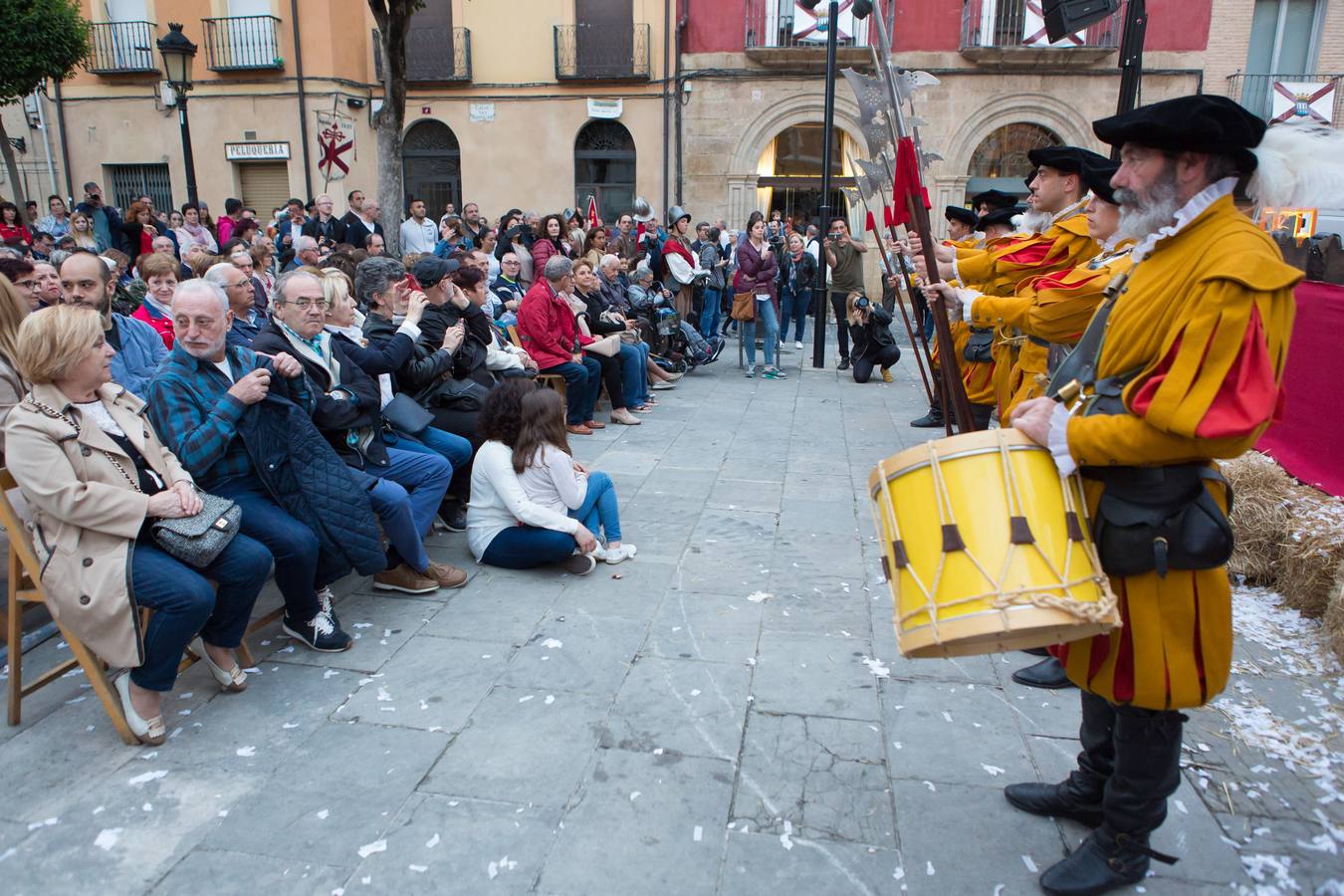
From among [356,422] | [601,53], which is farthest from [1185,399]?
[601,53]

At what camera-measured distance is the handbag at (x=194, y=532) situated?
3232mm

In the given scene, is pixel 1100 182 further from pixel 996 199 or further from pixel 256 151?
pixel 256 151

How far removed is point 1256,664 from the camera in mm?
3826

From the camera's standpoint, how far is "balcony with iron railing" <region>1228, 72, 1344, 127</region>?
17.9m

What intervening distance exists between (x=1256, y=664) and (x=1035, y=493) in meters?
2.42

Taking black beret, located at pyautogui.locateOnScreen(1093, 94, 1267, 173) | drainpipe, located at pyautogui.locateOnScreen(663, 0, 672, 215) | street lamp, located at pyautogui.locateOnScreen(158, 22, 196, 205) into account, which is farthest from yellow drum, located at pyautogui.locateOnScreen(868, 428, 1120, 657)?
drainpipe, located at pyautogui.locateOnScreen(663, 0, 672, 215)

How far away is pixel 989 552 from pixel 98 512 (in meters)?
2.79

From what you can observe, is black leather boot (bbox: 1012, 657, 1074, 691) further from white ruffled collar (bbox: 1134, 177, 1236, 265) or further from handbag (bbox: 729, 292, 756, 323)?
handbag (bbox: 729, 292, 756, 323)

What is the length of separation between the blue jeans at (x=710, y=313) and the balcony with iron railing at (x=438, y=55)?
1079 centimetres

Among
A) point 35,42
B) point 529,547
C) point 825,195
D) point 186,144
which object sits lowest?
point 529,547

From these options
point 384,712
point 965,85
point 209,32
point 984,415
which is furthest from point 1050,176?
point 209,32

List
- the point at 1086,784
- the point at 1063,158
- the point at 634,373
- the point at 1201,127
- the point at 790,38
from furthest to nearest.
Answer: the point at 790,38
the point at 634,373
the point at 1063,158
the point at 1086,784
the point at 1201,127

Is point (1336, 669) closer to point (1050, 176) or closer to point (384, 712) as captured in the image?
point (1050, 176)

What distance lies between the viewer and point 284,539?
368cm
